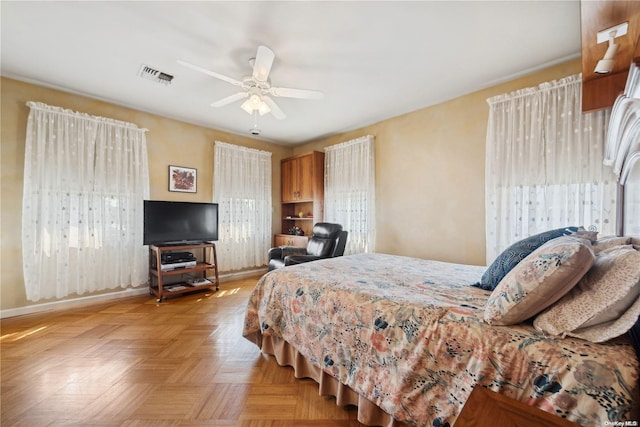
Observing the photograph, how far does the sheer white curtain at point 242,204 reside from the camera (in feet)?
13.9

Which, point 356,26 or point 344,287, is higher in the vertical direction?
point 356,26

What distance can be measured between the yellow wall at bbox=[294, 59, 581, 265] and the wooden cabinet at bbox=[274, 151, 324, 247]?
3.81ft

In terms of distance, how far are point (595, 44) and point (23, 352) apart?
4.70m

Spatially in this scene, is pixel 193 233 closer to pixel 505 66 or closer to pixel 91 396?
pixel 91 396

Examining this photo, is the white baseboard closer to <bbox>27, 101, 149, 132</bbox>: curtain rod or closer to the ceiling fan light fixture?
<bbox>27, 101, 149, 132</bbox>: curtain rod

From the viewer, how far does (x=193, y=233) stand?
3.72 metres

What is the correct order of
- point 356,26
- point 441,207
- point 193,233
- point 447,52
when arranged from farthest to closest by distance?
point 193,233 < point 441,207 < point 447,52 < point 356,26

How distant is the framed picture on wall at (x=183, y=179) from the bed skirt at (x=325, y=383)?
2.91 meters

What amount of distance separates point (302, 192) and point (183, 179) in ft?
6.69

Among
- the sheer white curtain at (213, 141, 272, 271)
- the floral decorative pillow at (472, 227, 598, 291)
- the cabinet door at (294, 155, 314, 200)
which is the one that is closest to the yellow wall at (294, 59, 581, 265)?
the cabinet door at (294, 155, 314, 200)

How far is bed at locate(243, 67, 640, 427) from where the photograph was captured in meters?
0.79

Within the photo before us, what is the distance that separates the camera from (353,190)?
163 inches

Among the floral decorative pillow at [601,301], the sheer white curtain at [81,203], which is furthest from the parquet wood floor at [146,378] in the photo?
the floral decorative pillow at [601,301]

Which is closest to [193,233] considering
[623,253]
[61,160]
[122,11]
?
[61,160]
